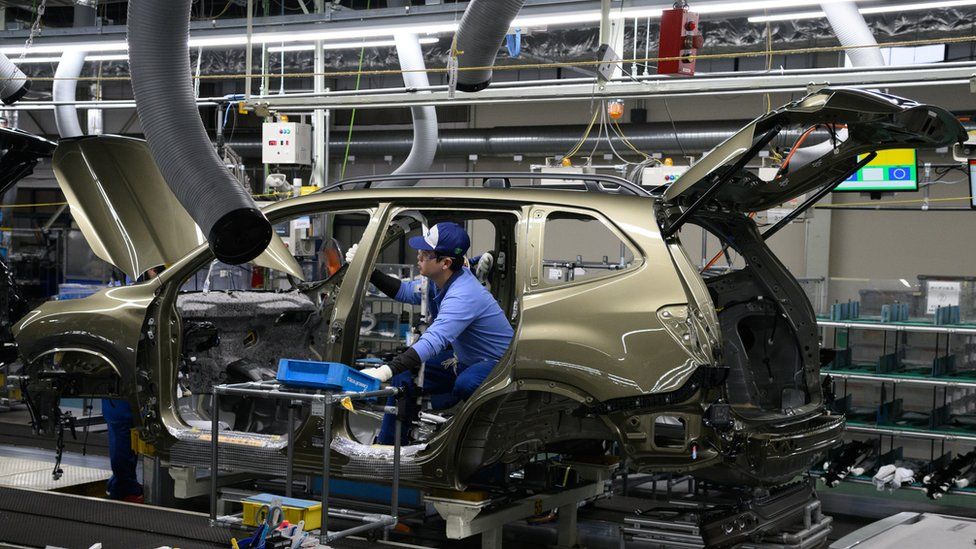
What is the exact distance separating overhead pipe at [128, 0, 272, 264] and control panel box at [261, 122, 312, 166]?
564cm

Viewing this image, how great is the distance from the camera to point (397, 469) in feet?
14.5

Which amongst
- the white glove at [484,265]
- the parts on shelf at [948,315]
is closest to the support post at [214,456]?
the white glove at [484,265]

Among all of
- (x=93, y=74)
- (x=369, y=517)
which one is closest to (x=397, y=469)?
(x=369, y=517)

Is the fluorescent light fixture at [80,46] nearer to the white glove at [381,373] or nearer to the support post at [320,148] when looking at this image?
the support post at [320,148]

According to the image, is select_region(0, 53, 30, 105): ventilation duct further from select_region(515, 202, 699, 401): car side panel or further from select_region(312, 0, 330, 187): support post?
select_region(515, 202, 699, 401): car side panel

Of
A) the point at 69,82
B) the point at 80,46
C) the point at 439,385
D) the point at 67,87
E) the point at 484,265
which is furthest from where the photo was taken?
the point at 67,87

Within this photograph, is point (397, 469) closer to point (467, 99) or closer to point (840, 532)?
point (467, 99)

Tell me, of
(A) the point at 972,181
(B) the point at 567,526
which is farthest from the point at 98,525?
(A) the point at 972,181

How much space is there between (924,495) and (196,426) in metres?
4.98

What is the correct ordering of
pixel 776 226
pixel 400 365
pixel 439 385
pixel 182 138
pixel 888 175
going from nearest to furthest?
pixel 182 138 → pixel 400 365 → pixel 776 226 → pixel 439 385 → pixel 888 175

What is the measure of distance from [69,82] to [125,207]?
5.98m

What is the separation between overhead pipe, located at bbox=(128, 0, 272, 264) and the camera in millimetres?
4176

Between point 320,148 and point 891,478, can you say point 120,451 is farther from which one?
point 891,478

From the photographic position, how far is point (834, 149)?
448cm
